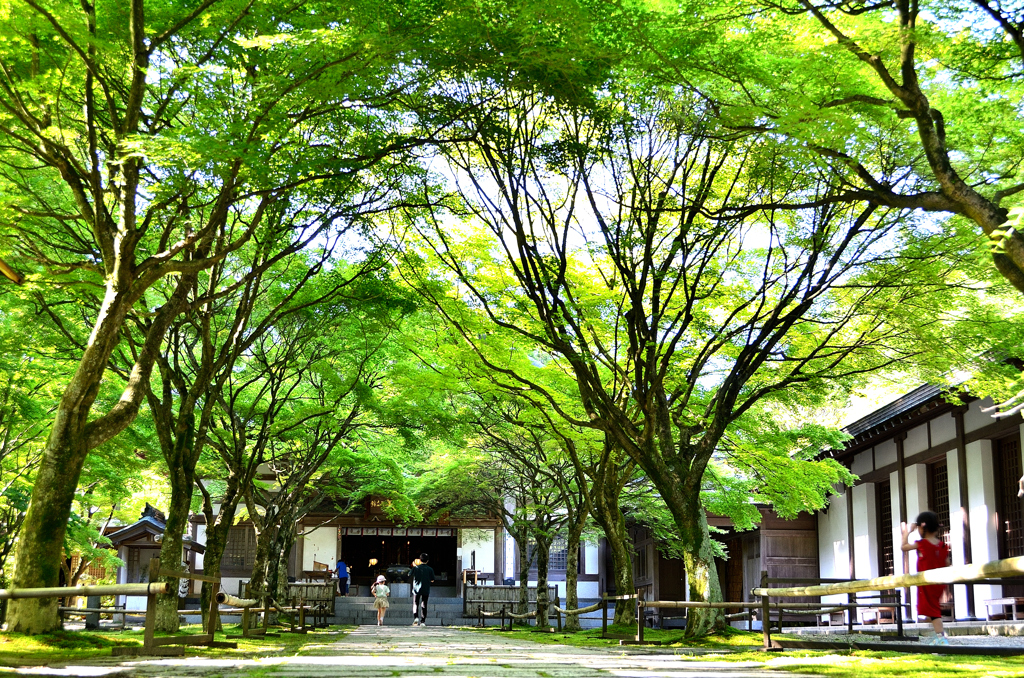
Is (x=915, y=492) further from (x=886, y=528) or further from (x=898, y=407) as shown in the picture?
(x=886, y=528)

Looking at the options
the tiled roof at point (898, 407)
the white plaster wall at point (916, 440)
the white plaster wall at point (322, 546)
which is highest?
the tiled roof at point (898, 407)

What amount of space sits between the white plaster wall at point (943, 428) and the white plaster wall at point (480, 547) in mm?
22015

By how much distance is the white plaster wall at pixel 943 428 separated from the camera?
62.0ft

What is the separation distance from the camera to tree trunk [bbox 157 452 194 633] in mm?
14172

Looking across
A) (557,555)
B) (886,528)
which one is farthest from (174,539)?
(557,555)

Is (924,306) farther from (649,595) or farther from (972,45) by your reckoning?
(649,595)

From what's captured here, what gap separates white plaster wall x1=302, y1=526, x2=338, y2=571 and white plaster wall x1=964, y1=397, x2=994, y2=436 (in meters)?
26.5

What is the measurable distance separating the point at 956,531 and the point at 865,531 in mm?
5290

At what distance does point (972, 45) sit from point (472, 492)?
73.5 feet

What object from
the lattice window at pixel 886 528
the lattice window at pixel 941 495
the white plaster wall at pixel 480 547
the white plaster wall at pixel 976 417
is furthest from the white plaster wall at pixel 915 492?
the white plaster wall at pixel 480 547

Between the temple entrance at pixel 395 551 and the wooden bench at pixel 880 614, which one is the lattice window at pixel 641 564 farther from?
the wooden bench at pixel 880 614

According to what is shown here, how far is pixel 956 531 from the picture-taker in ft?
61.4

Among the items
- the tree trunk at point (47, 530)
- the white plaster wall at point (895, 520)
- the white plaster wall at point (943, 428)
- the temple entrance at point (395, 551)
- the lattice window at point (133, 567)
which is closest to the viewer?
the tree trunk at point (47, 530)

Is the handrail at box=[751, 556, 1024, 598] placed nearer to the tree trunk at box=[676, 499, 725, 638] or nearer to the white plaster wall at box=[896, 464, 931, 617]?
the tree trunk at box=[676, 499, 725, 638]
